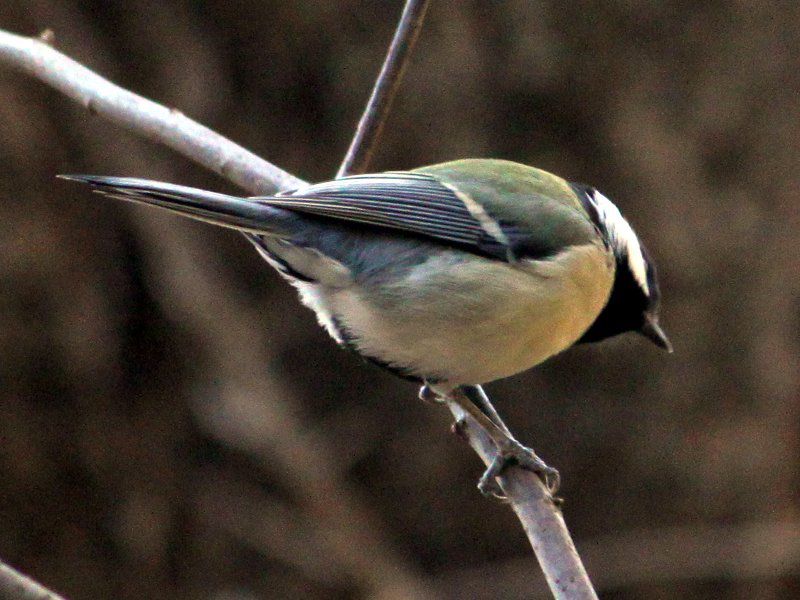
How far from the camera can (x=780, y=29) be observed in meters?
3.73

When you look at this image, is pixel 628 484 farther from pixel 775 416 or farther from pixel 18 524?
pixel 18 524

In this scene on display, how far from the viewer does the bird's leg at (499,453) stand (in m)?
1.96

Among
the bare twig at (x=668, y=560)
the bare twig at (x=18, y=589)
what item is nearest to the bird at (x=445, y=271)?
the bare twig at (x=18, y=589)

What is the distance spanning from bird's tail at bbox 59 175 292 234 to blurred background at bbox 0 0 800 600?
1816 mm

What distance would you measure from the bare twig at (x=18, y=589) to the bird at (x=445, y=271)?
0.82 meters

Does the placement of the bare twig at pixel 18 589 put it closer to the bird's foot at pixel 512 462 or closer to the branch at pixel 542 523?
the branch at pixel 542 523

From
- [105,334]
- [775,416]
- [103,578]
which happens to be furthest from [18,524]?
[775,416]

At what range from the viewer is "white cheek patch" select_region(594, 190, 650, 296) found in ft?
7.54

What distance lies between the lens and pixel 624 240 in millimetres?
2324

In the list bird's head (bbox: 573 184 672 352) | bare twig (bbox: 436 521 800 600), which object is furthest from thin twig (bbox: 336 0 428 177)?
bare twig (bbox: 436 521 800 600)

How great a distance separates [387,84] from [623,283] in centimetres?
70

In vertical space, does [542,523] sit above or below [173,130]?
below

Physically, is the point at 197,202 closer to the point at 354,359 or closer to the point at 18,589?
the point at 18,589

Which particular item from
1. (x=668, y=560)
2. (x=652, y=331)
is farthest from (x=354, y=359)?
(x=668, y=560)
